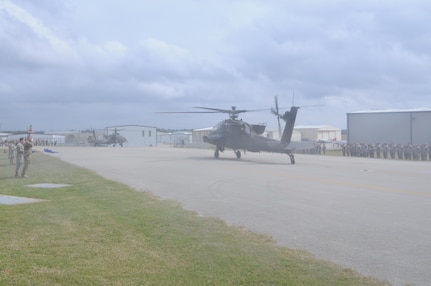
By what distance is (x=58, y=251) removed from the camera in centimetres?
646

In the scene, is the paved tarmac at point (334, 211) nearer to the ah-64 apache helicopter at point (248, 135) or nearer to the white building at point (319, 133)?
the ah-64 apache helicopter at point (248, 135)

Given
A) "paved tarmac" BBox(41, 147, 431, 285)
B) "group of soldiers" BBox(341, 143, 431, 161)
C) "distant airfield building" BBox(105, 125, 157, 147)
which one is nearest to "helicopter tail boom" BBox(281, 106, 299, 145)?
"paved tarmac" BBox(41, 147, 431, 285)

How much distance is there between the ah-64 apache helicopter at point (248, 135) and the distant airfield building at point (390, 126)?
25.0 meters

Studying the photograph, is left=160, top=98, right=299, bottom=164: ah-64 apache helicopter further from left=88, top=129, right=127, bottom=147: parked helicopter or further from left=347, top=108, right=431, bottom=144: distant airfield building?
left=88, top=129, right=127, bottom=147: parked helicopter

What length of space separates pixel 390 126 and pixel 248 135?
2734 centimetres

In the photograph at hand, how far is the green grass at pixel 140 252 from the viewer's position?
5.39 m

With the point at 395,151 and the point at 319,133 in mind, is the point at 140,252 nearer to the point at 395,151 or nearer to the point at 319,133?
the point at 395,151

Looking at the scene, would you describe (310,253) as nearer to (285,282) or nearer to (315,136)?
(285,282)

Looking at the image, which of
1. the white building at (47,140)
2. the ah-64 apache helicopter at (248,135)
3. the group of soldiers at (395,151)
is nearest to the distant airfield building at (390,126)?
the group of soldiers at (395,151)

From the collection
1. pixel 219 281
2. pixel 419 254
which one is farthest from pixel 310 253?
pixel 219 281

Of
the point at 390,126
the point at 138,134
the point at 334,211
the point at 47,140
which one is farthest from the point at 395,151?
the point at 47,140

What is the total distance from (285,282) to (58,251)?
3.15 m

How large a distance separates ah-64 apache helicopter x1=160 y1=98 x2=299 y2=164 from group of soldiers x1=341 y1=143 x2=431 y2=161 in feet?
50.3

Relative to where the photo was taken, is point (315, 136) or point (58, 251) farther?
point (315, 136)
